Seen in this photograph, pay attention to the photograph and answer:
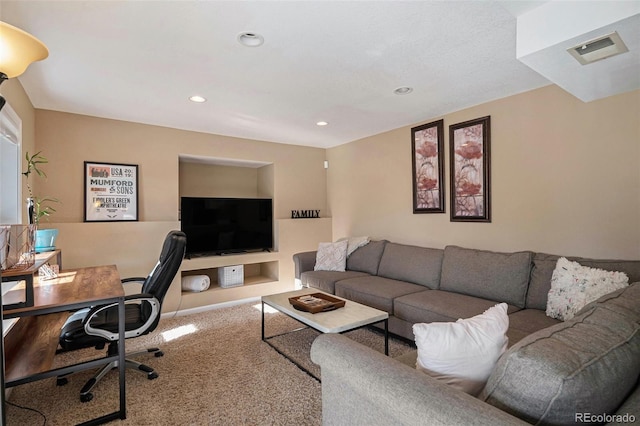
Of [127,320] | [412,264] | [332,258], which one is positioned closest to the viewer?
[127,320]

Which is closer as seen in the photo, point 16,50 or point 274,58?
point 16,50

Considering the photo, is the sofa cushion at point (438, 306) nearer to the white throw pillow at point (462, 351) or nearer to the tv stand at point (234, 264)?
the white throw pillow at point (462, 351)

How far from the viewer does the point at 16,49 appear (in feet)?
4.33

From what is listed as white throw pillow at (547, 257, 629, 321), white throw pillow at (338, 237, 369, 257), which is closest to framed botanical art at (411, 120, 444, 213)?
white throw pillow at (338, 237, 369, 257)

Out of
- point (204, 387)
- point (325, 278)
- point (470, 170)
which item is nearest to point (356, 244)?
point (325, 278)

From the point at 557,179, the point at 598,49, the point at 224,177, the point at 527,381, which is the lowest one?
the point at 527,381

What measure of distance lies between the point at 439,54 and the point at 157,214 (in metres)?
3.49

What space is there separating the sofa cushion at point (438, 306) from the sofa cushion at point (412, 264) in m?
0.31

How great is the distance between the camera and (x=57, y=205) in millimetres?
3320

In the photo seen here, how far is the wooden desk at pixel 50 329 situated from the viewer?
172cm

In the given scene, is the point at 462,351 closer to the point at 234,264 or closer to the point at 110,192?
the point at 234,264

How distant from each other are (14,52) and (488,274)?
340cm
